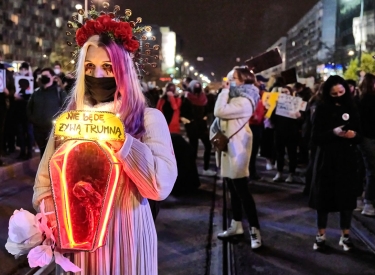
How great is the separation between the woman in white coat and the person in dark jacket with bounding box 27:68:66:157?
139 inches

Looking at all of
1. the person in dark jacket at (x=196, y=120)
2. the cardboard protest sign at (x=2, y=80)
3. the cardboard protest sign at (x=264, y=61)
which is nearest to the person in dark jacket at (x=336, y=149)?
the cardboard protest sign at (x=264, y=61)

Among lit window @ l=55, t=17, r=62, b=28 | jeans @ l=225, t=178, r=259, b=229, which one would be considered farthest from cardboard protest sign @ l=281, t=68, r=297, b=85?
lit window @ l=55, t=17, r=62, b=28

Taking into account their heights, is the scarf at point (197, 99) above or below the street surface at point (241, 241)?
above

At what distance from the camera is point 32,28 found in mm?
84500

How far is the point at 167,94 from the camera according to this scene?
11.5m

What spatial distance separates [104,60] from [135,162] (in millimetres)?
541

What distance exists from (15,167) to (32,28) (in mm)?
80028

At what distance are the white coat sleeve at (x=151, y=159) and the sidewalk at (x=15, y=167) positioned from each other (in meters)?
7.67

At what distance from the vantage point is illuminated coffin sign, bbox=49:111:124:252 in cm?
207

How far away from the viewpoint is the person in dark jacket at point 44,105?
832 cm

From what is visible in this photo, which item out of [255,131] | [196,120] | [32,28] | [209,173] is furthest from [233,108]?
[32,28]

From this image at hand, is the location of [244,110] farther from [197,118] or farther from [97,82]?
[197,118]

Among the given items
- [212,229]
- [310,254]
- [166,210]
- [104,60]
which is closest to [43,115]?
[166,210]

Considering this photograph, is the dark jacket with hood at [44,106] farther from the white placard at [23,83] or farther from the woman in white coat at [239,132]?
the woman in white coat at [239,132]
